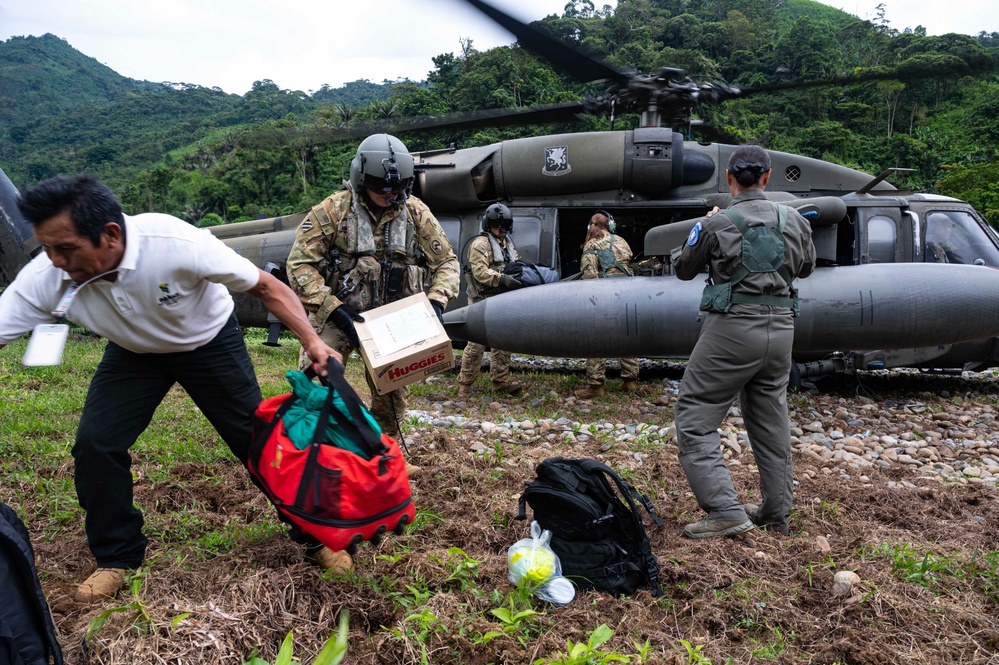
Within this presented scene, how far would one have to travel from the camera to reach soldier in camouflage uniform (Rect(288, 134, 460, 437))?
3869 millimetres

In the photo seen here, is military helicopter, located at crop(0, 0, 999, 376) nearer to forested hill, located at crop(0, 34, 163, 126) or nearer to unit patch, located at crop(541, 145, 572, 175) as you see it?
unit patch, located at crop(541, 145, 572, 175)

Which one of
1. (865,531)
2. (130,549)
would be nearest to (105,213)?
(130,549)

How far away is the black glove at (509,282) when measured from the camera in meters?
6.87

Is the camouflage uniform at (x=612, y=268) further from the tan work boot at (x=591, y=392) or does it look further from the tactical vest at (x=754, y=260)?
the tactical vest at (x=754, y=260)

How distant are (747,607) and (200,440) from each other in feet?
12.2

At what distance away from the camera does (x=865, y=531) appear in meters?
3.39

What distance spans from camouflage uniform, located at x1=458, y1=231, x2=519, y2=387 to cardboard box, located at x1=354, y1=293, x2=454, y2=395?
3.29 metres

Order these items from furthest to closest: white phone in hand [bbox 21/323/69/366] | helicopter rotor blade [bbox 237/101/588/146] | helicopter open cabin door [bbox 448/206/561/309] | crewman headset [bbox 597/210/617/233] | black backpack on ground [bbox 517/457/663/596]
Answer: helicopter open cabin door [bbox 448/206/561/309] → crewman headset [bbox 597/210/617/233] → helicopter rotor blade [bbox 237/101/588/146] → black backpack on ground [bbox 517/457/663/596] → white phone in hand [bbox 21/323/69/366]

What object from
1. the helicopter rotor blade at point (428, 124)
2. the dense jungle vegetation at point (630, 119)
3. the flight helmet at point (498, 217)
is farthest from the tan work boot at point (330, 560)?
the dense jungle vegetation at point (630, 119)

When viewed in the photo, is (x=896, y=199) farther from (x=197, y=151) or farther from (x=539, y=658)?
(x=197, y=151)

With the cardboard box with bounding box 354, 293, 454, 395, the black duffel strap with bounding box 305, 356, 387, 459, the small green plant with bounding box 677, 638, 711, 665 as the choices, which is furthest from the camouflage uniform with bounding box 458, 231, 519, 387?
the small green plant with bounding box 677, 638, 711, 665

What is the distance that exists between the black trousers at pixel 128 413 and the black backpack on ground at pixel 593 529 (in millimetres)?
1339

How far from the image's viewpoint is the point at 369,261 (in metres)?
4.09

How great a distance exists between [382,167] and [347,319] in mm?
899
